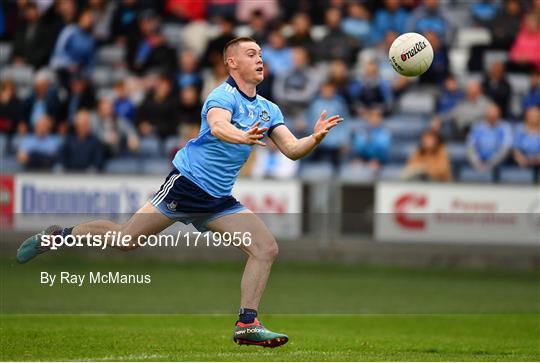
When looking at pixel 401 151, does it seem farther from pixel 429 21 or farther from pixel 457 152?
pixel 429 21

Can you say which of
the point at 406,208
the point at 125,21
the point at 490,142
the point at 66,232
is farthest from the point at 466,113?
the point at 66,232

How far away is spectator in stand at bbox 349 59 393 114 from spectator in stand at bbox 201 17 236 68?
9.07 ft

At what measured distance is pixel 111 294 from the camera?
16.2m

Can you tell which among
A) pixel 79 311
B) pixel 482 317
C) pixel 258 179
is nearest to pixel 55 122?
pixel 258 179

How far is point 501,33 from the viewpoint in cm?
2334

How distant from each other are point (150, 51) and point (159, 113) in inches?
90.4

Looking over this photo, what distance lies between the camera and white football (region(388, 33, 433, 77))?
436 inches

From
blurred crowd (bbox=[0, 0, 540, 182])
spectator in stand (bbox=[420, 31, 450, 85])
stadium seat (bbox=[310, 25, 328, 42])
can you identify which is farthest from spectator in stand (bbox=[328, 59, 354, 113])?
stadium seat (bbox=[310, 25, 328, 42])

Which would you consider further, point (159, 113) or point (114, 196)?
point (159, 113)

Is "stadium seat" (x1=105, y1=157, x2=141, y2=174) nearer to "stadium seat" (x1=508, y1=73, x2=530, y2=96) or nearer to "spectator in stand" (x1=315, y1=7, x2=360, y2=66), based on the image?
"spectator in stand" (x1=315, y1=7, x2=360, y2=66)

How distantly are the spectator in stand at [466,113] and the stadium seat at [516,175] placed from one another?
1476mm

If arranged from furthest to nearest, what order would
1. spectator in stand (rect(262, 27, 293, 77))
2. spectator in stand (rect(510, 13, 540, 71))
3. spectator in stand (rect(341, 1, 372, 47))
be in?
spectator in stand (rect(341, 1, 372, 47))
spectator in stand (rect(262, 27, 293, 77))
spectator in stand (rect(510, 13, 540, 71))

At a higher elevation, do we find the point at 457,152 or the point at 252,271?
the point at 457,152

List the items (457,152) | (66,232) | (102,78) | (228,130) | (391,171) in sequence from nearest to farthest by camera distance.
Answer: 1. (228,130)
2. (66,232)
3. (391,171)
4. (457,152)
5. (102,78)
